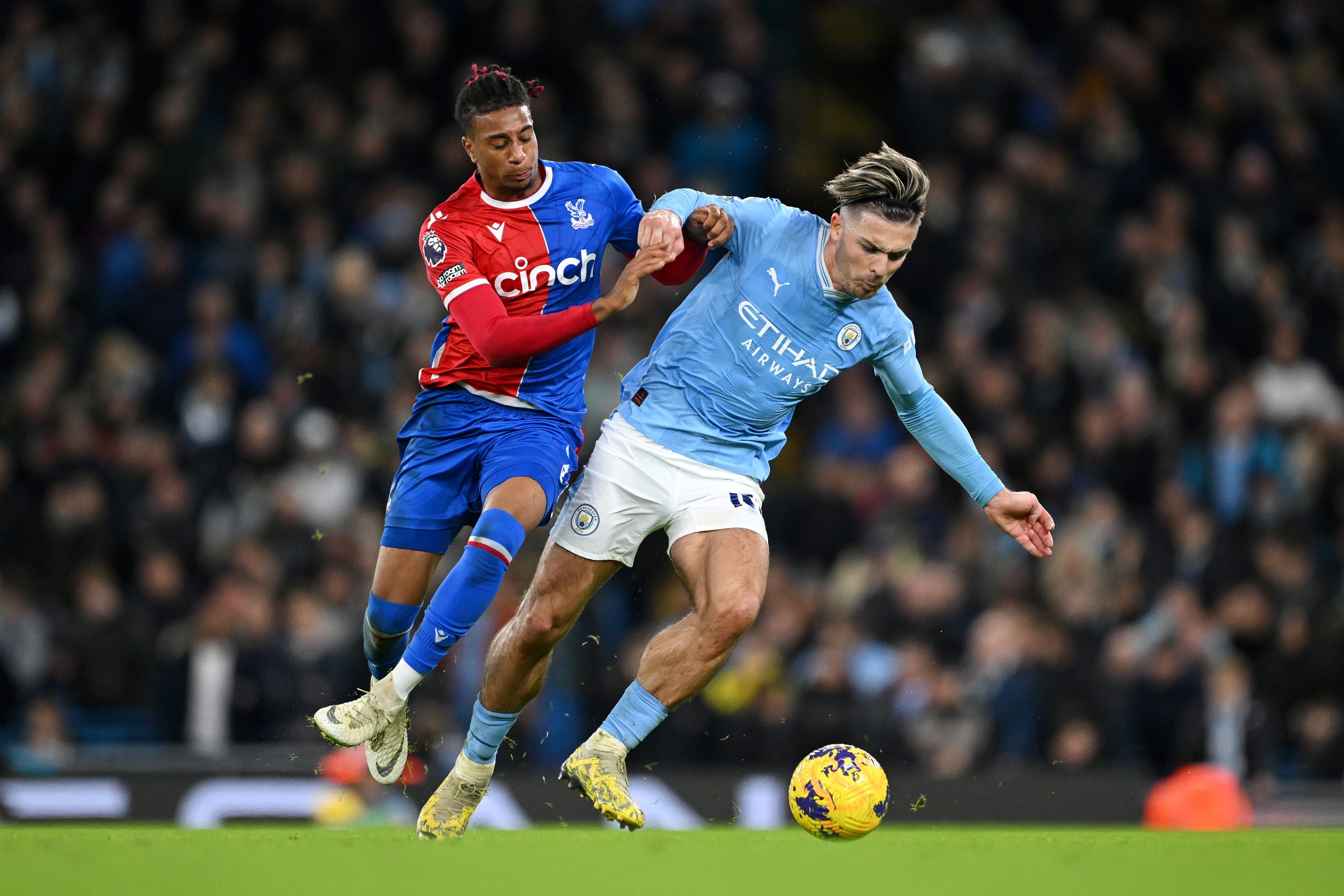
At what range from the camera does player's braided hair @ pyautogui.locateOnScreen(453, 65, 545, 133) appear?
242 inches

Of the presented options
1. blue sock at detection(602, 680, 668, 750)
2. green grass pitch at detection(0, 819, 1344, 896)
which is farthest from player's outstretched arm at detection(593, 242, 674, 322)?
green grass pitch at detection(0, 819, 1344, 896)

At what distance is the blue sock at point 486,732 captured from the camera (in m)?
6.41

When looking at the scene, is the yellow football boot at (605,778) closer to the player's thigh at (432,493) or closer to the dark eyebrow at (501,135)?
the player's thigh at (432,493)

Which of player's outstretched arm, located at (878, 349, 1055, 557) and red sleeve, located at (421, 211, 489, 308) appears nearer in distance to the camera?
red sleeve, located at (421, 211, 489, 308)

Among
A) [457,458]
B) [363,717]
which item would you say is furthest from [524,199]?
[363,717]

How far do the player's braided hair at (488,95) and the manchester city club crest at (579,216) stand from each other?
441 millimetres

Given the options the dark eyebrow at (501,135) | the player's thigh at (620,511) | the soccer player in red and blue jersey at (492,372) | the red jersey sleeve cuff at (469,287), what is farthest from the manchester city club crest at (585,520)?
the dark eyebrow at (501,135)

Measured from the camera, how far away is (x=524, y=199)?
640 centimetres

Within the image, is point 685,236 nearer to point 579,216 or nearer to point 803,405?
point 579,216

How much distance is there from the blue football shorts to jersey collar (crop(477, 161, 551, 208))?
2.44 ft

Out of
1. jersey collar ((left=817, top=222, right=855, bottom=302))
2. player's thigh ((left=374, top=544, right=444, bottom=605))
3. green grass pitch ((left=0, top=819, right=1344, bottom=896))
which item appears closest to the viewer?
green grass pitch ((left=0, top=819, right=1344, bottom=896))

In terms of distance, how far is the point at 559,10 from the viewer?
46.9ft

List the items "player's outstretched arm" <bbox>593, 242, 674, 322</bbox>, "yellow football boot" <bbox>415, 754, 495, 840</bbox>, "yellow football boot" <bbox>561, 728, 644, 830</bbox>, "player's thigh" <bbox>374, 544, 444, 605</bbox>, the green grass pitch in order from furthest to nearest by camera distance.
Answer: "player's thigh" <bbox>374, 544, 444, 605</bbox>
"yellow football boot" <bbox>415, 754, 495, 840</bbox>
"player's outstretched arm" <bbox>593, 242, 674, 322</bbox>
"yellow football boot" <bbox>561, 728, 644, 830</bbox>
the green grass pitch

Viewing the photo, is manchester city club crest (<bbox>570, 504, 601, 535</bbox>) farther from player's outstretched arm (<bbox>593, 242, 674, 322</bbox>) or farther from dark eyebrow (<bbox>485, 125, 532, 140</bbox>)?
dark eyebrow (<bbox>485, 125, 532, 140</bbox>)
